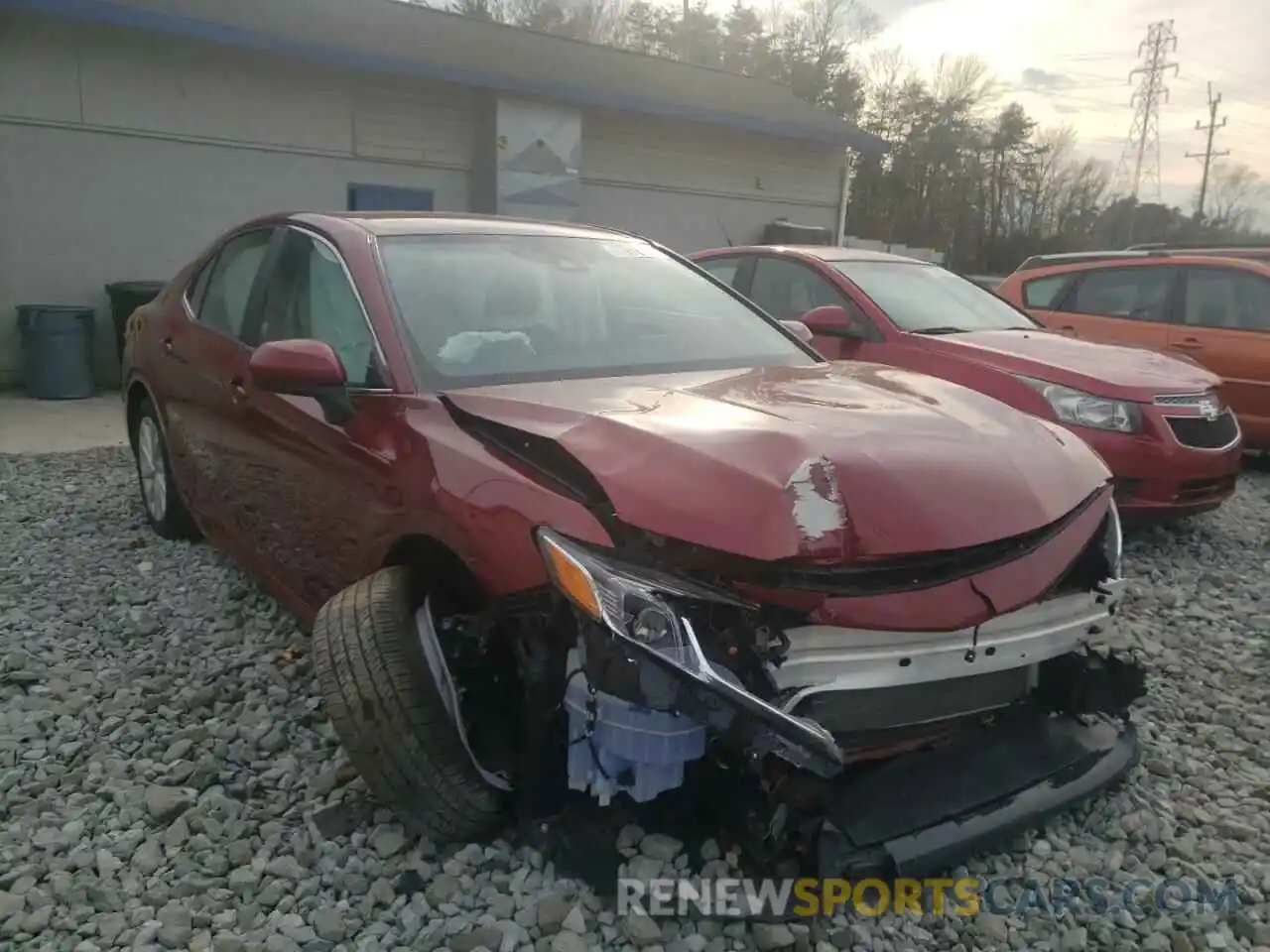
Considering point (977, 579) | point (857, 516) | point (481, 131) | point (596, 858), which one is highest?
point (481, 131)

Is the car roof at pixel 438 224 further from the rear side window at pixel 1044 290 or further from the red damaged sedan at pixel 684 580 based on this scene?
the rear side window at pixel 1044 290

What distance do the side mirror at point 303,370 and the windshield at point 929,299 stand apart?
3.89m

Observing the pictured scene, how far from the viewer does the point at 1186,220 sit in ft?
166

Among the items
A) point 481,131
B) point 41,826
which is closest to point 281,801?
point 41,826

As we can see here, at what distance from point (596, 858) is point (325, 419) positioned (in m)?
1.55

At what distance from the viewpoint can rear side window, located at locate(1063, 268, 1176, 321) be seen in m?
8.07

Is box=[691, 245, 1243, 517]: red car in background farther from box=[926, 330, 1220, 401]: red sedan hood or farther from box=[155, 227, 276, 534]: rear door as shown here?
box=[155, 227, 276, 534]: rear door

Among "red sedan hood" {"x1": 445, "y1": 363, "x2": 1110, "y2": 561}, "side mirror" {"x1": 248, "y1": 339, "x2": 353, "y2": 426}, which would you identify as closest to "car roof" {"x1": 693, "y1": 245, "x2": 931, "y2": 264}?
"red sedan hood" {"x1": 445, "y1": 363, "x2": 1110, "y2": 561}

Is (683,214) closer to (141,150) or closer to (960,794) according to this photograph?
(141,150)

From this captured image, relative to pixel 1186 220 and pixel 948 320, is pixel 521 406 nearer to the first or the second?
pixel 948 320

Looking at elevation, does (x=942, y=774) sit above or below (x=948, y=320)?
below

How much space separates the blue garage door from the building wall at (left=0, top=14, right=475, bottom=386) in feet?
0.38

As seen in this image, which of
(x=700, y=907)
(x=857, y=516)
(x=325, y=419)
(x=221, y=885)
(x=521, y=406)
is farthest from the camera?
(x=325, y=419)

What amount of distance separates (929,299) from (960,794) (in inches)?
180
